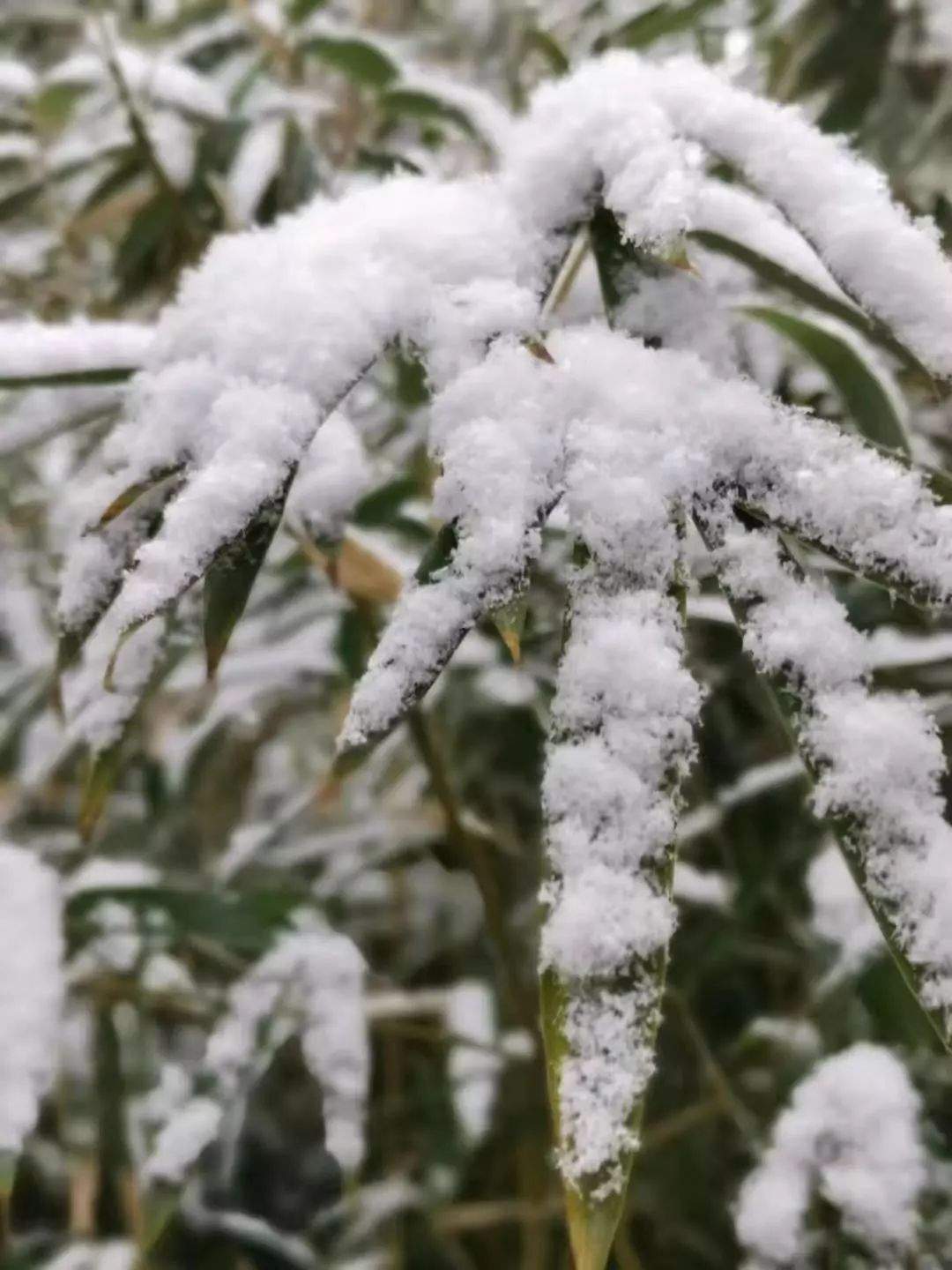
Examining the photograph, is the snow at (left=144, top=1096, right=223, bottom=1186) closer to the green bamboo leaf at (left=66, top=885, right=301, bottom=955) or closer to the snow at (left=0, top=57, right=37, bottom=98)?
the green bamboo leaf at (left=66, top=885, right=301, bottom=955)

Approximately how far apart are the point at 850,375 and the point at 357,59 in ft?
1.28

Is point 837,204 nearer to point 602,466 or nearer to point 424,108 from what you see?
point 602,466

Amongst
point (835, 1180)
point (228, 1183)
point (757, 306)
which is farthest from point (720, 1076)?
point (757, 306)

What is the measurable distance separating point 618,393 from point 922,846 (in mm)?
140

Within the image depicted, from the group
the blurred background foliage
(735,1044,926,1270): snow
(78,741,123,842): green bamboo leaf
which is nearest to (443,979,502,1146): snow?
the blurred background foliage

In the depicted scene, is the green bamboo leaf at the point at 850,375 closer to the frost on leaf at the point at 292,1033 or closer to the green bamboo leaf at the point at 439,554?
the green bamboo leaf at the point at 439,554

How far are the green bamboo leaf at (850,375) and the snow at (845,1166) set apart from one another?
28 centimetres

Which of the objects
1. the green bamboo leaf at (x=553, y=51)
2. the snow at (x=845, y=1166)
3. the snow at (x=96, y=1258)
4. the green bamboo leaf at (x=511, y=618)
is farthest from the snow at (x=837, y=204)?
the snow at (x=96, y=1258)

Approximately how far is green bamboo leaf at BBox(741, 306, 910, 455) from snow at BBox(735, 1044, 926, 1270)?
10.9 inches

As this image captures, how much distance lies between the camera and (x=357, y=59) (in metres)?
0.70

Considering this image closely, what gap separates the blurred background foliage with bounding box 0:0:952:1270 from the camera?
0.61 metres

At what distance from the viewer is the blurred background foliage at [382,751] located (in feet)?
2.00

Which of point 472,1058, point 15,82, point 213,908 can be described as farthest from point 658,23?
point 472,1058

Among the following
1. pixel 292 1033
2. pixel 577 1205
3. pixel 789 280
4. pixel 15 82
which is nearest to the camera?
pixel 577 1205
